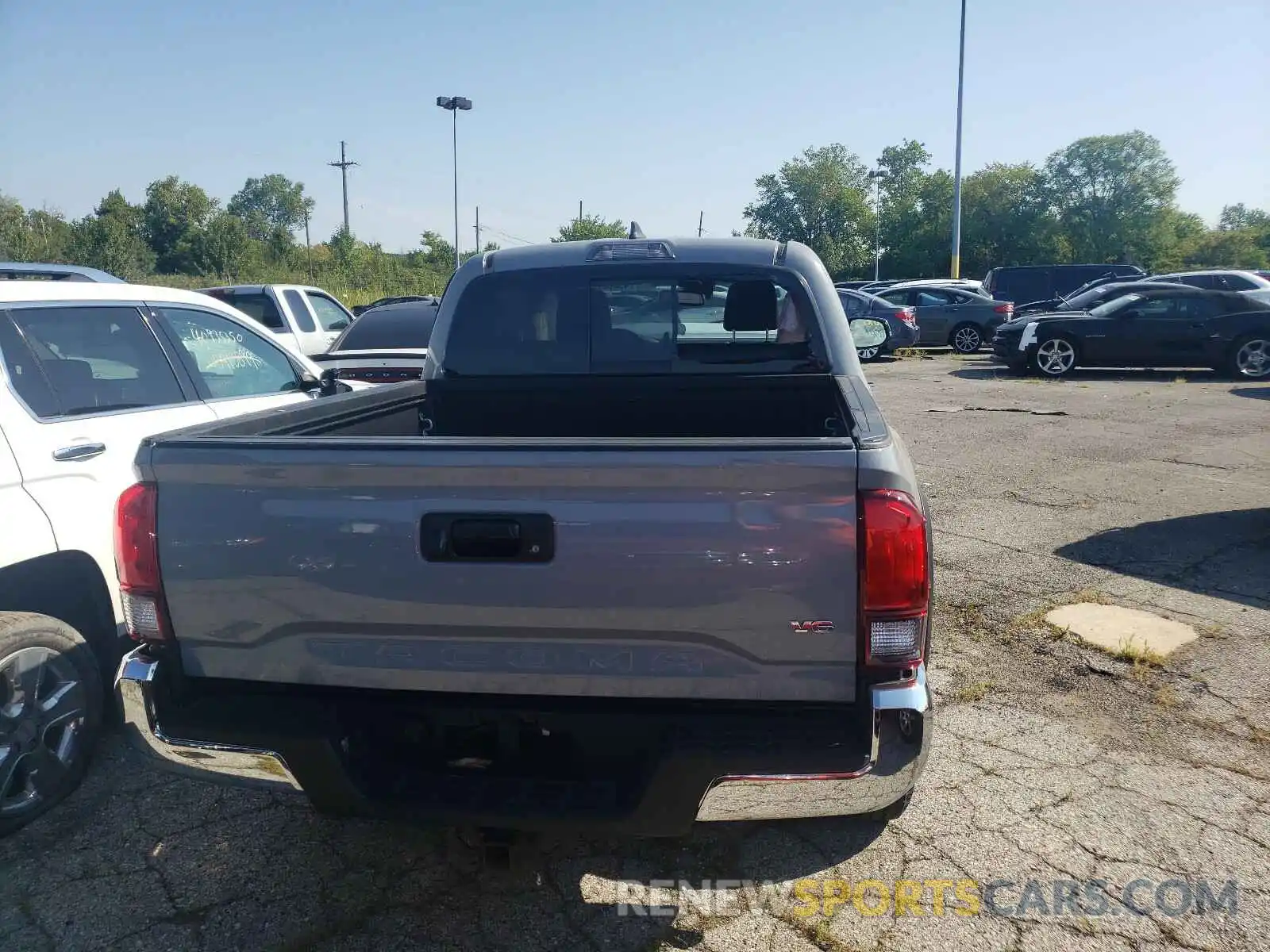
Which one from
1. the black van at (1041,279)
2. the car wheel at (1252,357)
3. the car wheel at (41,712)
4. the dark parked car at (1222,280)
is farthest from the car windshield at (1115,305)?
the car wheel at (41,712)

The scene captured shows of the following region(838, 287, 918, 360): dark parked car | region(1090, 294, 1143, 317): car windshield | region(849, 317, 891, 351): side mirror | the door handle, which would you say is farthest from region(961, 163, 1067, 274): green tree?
the door handle

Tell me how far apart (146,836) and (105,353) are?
6.73 feet

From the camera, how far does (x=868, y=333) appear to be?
4.76m

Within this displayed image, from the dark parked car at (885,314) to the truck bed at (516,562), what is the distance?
1800cm

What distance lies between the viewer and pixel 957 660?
443cm

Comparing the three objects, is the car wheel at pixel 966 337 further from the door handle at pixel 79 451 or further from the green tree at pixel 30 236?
the green tree at pixel 30 236

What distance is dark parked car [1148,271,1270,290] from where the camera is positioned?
64.1 feet

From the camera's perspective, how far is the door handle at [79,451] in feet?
11.3

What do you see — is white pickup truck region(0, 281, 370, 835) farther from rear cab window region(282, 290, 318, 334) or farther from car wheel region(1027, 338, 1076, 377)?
car wheel region(1027, 338, 1076, 377)

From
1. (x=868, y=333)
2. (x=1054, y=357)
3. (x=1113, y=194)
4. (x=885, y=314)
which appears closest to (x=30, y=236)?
(x=885, y=314)

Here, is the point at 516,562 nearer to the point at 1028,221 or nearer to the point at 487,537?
the point at 487,537

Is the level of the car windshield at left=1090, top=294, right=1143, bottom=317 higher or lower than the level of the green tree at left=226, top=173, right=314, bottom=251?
lower

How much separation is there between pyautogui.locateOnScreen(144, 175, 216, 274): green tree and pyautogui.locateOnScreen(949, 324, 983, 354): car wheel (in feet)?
166

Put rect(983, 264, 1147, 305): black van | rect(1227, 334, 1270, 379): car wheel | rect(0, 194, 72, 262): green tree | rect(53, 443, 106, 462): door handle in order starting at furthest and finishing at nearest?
rect(0, 194, 72, 262): green tree → rect(983, 264, 1147, 305): black van → rect(1227, 334, 1270, 379): car wheel → rect(53, 443, 106, 462): door handle
